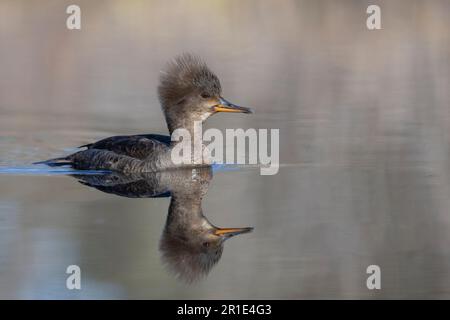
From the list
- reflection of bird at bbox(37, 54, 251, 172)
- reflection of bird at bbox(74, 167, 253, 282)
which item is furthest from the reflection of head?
reflection of bird at bbox(37, 54, 251, 172)

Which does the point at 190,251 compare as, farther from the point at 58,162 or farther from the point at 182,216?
the point at 58,162

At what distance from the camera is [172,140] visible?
414 inches

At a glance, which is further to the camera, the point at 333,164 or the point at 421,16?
the point at 421,16

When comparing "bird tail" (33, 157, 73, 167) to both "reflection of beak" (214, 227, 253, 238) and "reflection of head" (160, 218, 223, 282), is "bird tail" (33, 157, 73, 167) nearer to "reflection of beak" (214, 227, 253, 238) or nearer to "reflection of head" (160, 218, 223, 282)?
"reflection of head" (160, 218, 223, 282)

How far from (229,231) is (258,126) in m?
4.55

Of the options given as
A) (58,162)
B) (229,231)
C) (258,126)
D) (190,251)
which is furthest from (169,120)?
(190,251)

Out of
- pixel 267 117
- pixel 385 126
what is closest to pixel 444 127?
pixel 385 126

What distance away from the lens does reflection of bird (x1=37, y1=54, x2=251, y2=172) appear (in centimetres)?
1023

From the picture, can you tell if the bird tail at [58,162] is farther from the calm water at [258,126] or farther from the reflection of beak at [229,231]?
the reflection of beak at [229,231]

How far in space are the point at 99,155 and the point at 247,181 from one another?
5.33 ft

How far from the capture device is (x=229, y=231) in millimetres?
8102
